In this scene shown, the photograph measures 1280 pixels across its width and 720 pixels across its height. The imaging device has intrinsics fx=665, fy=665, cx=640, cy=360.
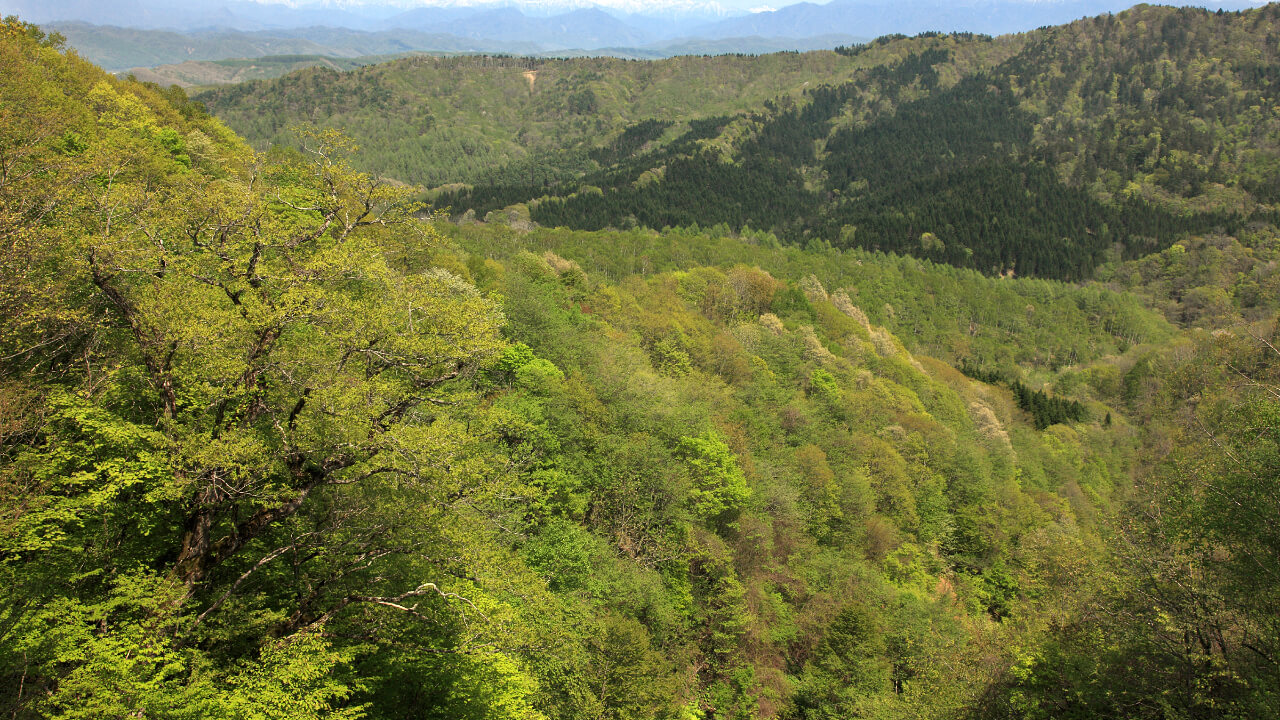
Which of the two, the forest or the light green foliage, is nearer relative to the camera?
the forest

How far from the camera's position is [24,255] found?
15.7 meters

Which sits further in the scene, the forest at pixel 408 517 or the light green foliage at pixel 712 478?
the light green foliage at pixel 712 478

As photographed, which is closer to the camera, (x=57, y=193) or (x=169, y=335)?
(x=169, y=335)

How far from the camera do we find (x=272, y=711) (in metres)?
12.9

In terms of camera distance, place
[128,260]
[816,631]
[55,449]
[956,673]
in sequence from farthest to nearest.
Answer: [816,631] → [956,673] → [128,260] → [55,449]

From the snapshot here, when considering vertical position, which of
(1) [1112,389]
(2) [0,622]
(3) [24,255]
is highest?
(3) [24,255]

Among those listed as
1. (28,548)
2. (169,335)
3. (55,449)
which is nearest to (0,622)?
(28,548)

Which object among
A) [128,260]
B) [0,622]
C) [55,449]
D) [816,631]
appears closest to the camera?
[0,622]

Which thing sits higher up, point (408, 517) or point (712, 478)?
point (408, 517)

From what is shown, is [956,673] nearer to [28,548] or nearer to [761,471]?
[761,471]

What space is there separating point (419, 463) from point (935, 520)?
53.9 metres

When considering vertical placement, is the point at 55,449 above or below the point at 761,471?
above

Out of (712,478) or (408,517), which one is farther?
(712,478)

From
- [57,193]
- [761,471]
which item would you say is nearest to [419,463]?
[57,193]
